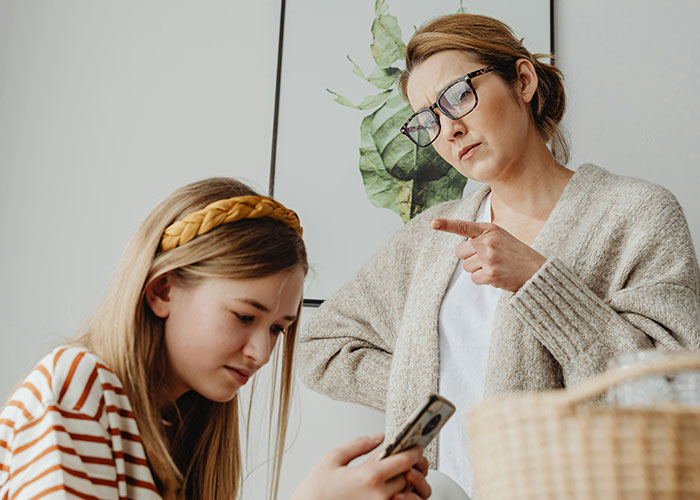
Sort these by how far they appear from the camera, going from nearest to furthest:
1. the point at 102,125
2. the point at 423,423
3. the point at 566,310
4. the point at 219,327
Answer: the point at 423,423 → the point at 219,327 → the point at 566,310 → the point at 102,125

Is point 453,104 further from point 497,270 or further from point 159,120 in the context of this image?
point 159,120

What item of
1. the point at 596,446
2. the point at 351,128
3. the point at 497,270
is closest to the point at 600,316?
the point at 497,270

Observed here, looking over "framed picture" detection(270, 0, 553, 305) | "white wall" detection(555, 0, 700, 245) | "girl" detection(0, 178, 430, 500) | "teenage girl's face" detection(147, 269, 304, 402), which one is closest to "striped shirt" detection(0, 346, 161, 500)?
"girl" detection(0, 178, 430, 500)

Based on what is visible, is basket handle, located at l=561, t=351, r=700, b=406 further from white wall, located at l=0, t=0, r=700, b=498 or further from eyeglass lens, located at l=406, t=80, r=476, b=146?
white wall, located at l=0, t=0, r=700, b=498

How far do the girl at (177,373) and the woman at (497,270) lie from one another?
314 mm

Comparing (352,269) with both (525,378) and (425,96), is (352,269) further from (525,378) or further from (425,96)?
(525,378)

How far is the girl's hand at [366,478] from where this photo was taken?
0.72 metres

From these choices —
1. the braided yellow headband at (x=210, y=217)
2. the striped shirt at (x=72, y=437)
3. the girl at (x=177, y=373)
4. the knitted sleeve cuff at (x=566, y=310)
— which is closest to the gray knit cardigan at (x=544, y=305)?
the knitted sleeve cuff at (x=566, y=310)

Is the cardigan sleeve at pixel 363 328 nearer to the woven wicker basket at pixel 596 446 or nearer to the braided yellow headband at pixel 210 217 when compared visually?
the braided yellow headband at pixel 210 217

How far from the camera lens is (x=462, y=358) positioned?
125cm

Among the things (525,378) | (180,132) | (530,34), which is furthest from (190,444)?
(530,34)

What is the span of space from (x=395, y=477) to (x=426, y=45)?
893 mm

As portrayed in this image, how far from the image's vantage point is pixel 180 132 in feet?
5.72

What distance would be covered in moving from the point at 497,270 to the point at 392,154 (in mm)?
622
